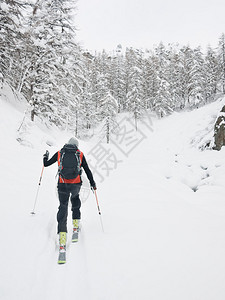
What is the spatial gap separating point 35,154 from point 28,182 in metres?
3.39

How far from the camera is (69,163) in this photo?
3.73 meters

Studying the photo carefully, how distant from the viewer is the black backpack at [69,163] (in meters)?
3.73

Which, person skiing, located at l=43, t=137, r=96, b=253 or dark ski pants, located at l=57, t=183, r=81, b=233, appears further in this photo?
person skiing, located at l=43, t=137, r=96, b=253

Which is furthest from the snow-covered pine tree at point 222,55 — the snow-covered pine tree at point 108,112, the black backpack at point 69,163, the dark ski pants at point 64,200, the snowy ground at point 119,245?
the dark ski pants at point 64,200

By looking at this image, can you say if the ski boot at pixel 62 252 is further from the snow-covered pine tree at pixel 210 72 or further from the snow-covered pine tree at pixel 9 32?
the snow-covered pine tree at pixel 210 72

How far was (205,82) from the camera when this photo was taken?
34.8m

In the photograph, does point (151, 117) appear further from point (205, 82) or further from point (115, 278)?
point (115, 278)

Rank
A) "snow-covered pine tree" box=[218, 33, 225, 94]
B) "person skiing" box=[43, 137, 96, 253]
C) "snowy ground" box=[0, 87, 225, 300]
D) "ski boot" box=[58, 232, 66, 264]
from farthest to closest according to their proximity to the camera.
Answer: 1. "snow-covered pine tree" box=[218, 33, 225, 94]
2. "person skiing" box=[43, 137, 96, 253]
3. "ski boot" box=[58, 232, 66, 264]
4. "snowy ground" box=[0, 87, 225, 300]

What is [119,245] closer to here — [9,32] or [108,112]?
[9,32]

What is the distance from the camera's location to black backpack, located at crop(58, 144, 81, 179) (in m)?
3.73

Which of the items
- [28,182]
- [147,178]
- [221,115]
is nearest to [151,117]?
[221,115]

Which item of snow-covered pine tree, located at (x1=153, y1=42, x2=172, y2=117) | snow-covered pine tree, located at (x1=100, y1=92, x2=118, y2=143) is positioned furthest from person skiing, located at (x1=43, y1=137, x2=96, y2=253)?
snow-covered pine tree, located at (x1=153, y1=42, x2=172, y2=117)

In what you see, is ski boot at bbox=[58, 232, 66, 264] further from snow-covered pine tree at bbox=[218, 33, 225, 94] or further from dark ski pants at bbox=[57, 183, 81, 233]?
snow-covered pine tree at bbox=[218, 33, 225, 94]

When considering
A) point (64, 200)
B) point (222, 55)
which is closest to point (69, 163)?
point (64, 200)
